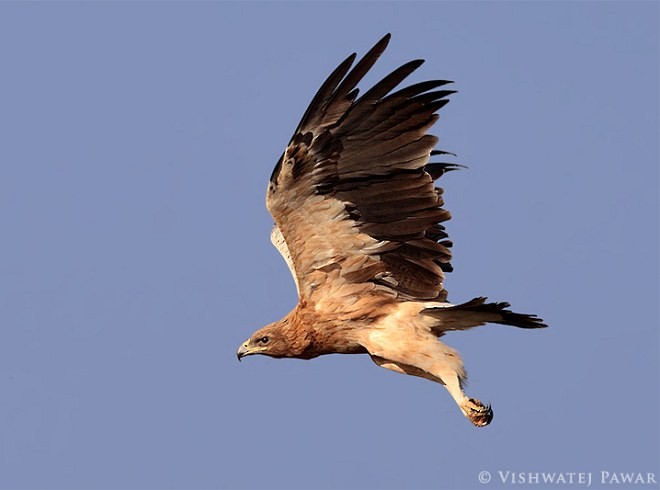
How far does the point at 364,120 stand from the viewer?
12383mm

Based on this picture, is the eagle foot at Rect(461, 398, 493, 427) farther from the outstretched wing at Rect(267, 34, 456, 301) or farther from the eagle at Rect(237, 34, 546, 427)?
the outstretched wing at Rect(267, 34, 456, 301)

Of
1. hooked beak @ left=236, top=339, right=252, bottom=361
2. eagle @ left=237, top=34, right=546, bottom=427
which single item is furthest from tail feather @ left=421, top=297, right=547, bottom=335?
hooked beak @ left=236, top=339, right=252, bottom=361

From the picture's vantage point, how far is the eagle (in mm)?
12266

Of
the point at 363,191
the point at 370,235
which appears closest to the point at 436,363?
the point at 370,235

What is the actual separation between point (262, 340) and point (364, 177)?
5.77ft

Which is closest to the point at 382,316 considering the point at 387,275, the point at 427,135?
the point at 387,275

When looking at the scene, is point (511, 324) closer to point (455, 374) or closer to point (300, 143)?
point (455, 374)

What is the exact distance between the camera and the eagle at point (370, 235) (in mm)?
12266

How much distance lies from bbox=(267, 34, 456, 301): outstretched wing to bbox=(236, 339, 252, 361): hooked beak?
2.63 feet

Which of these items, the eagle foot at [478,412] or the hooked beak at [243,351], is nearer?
the eagle foot at [478,412]

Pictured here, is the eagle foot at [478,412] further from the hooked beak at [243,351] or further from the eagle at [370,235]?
the hooked beak at [243,351]

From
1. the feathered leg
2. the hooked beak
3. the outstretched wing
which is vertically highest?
the outstretched wing

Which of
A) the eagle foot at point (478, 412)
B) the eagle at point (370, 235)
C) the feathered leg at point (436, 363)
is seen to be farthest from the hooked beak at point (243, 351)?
the eagle foot at point (478, 412)

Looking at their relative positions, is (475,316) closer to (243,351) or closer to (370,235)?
(370,235)
